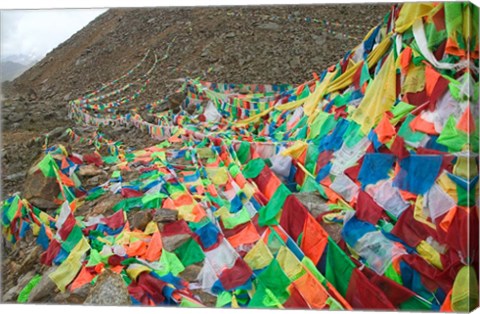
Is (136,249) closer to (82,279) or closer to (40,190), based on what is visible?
(82,279)

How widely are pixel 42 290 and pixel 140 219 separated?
111 centimetres

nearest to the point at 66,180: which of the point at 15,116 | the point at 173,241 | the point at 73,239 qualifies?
the point at 15,116

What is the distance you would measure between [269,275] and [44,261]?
210 cm

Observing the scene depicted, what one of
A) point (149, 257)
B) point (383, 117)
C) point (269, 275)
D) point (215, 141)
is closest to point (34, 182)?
point (149, 257)

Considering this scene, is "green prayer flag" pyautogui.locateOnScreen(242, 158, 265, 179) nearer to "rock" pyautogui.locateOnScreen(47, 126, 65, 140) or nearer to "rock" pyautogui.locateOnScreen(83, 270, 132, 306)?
"rock" pyautogui.locateOnScreen(83, 270, 132, 306)

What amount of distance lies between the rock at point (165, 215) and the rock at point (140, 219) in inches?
2.8

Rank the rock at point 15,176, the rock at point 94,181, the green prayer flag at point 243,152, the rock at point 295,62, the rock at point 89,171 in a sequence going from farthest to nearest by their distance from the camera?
the rock at point 295,62 → the green prayer flag at point 243,152 → the rock at point 89,171 → the rock at point 94,181 → the rock at point 15,176

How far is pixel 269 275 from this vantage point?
3.85m

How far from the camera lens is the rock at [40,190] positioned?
537cm

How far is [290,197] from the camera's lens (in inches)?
177

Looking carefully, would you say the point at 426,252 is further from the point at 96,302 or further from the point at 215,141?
the point at 215,141

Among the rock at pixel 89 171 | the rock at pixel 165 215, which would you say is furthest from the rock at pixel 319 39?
the rock at pixel 165 215

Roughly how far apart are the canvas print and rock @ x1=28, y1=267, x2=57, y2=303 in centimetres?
1

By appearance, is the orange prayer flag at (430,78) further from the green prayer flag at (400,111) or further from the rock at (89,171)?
the rock at (89,171)
